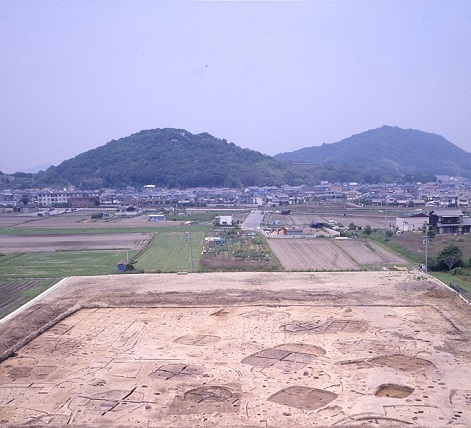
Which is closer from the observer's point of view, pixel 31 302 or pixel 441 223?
pixel 31 302

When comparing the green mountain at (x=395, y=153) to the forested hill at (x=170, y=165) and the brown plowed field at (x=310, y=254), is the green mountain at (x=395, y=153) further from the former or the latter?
the brown plowed field at (x=310, y=254)

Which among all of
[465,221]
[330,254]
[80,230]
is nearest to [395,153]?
[465,221]

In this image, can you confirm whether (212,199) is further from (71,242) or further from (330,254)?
(330,254)

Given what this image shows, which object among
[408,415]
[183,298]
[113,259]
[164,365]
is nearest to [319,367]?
[408,415]

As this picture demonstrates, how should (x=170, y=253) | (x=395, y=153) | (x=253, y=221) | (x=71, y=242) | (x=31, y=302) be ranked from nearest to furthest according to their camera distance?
(x=31, y=302) < (x=170, y=253) < (x=71, y=242) < (x=253, y=221) < (x=395, y=153)

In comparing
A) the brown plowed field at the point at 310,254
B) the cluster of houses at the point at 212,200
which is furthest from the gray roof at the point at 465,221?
the cluster of houses at the point at 212,200

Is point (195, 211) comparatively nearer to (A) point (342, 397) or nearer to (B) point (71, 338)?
(B) point (71, 338)

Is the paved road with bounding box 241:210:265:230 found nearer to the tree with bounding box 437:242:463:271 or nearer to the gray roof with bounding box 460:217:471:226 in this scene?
the gray roof with bounding box 460:217:471:226

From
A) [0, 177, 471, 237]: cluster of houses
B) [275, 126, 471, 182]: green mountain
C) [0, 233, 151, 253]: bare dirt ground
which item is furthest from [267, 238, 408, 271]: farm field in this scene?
[275, 126, 471, 182]: green mountain
